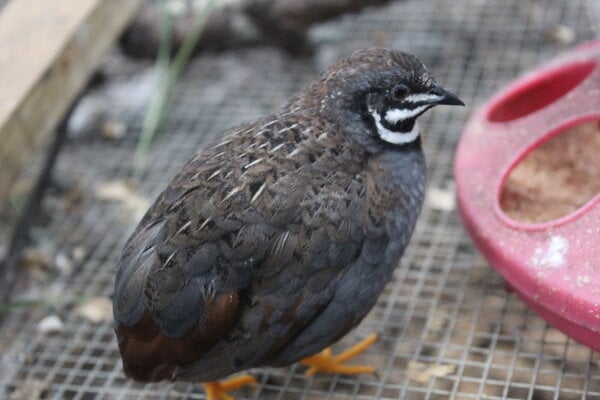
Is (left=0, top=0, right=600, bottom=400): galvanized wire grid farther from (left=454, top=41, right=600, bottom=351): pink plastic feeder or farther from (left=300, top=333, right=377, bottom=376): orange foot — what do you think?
(left=454, top=41, right=600, bottom=351): pink plastic feeder

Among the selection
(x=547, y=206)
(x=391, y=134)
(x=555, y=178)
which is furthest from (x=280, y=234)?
(x=555, y=178)

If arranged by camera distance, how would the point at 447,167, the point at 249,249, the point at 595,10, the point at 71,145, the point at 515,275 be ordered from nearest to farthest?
the point at 249,249 → the point at 515,275 → the point at 595,10 → the point at 447,167 → the point at 71,145

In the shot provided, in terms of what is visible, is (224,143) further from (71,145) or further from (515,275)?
(71,145)

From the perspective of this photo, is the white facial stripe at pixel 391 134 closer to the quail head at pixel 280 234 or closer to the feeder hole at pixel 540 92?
the quail head at pixel 280 234

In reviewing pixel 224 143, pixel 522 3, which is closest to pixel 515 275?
pixel 224 143

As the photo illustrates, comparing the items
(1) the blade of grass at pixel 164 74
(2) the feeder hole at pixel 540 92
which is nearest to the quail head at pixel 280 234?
(2) the feeder hole at pixel 540 92
